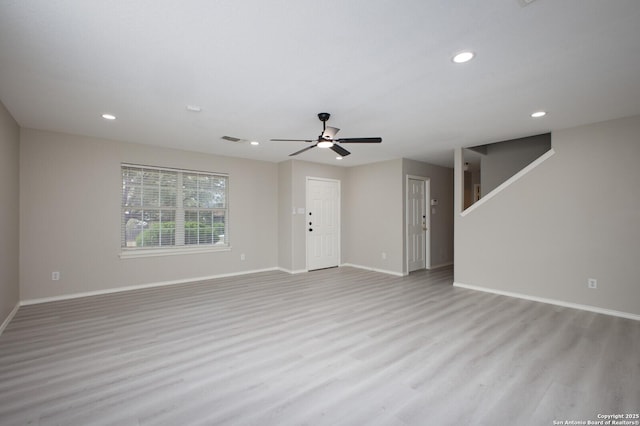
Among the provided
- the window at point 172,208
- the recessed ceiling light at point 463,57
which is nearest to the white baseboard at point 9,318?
the window at point 172,208

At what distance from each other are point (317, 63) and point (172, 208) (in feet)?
13.3

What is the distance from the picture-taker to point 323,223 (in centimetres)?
676

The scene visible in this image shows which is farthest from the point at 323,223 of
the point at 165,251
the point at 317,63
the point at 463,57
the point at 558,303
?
the point at 463,57

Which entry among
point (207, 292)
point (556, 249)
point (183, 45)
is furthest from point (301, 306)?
point (556, 249)

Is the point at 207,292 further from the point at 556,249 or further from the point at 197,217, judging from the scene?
the point at 556,249

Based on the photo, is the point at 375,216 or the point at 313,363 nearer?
the point at 313,363

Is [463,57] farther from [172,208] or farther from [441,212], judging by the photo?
[441,212]

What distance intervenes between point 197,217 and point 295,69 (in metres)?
3.99

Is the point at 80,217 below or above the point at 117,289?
above

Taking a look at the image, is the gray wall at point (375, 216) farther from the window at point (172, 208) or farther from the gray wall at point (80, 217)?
the gray wall at point (80, 217)

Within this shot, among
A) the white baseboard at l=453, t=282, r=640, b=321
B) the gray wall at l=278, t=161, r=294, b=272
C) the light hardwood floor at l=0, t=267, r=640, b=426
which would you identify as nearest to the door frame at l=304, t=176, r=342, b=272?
the gray wall at l=278, t=161, r=294, b=272

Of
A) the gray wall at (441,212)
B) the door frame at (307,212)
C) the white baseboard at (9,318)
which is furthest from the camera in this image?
the gray wall at (441,212)

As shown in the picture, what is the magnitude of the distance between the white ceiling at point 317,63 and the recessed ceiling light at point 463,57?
0.05 m

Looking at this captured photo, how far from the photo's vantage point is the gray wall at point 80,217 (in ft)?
13.3
